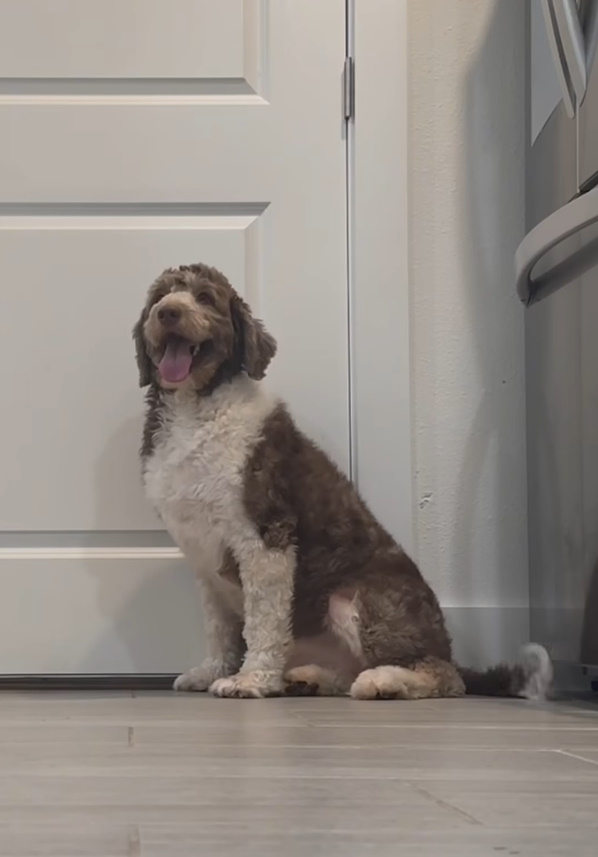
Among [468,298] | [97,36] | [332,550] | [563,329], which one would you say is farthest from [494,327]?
[97,36]

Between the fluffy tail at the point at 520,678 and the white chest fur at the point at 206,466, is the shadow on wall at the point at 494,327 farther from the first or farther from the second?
the white chest fur at the point at 206,466

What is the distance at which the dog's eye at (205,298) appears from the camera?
7.48 ft

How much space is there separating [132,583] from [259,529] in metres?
0.47

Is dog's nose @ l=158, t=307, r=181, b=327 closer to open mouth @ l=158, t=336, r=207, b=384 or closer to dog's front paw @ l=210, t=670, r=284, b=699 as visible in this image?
open mouth @ l=158, t=336, r=207, b=384

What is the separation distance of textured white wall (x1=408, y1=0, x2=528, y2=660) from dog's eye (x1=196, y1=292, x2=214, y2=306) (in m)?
0.54

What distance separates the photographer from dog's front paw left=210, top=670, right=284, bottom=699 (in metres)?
2.10

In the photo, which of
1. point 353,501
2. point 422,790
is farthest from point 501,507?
point 422,790

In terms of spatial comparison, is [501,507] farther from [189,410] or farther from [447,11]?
[447,11]

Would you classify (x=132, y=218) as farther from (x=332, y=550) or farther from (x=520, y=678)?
(x=520, y=678)

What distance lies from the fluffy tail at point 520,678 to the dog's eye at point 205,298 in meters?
0.89

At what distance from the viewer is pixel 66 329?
2.58 metres

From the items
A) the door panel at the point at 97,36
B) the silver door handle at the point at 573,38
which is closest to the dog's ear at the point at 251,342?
the door panel at the point at 97,36

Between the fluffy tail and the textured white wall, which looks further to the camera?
the textured white wall

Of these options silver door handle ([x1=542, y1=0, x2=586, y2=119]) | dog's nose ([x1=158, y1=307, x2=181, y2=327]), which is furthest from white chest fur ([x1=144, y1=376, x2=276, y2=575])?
silver door handle ([x1=542, y1=0, x2=586, y2=119])
